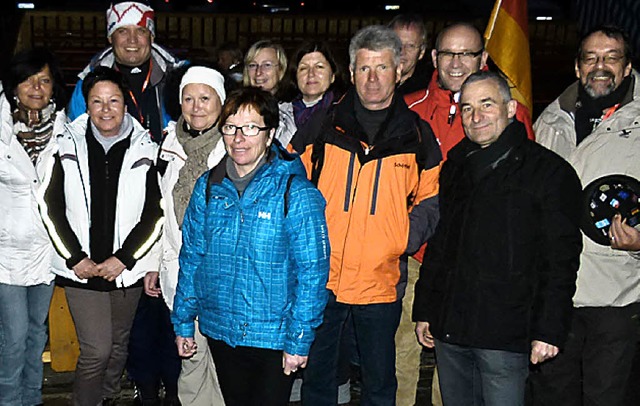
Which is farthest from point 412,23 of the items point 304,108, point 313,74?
point 304,108

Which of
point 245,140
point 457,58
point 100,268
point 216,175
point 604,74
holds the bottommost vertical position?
point 100,268

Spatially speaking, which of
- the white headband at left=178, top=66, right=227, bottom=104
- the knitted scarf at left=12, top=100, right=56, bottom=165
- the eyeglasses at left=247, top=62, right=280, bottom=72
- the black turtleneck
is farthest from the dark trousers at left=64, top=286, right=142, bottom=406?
the eyeglasses at left=247, top=62, right=280, bottom=72

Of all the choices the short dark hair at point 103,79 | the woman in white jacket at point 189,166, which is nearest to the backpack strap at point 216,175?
the woman in white jacket at point 189,166

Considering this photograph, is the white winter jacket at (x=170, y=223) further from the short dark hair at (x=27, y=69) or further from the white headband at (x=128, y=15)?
the white headband at (x=128, y=15)

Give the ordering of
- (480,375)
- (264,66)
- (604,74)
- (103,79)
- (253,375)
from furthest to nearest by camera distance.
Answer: (264,66)
(103,79)
(604,74)
(480,375)
(253,375)

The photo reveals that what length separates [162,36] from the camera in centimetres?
1653

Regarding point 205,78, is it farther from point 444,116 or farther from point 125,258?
point 444,116

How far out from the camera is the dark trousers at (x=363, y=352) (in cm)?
402

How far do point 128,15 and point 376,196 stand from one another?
2260mm

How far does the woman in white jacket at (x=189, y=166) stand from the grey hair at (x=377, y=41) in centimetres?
82

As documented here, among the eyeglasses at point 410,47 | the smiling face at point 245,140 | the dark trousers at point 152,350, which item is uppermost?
the eyeglasses at point 410,47

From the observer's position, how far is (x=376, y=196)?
152 inches

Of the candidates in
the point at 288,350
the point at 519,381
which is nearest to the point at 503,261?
the point at 519,381

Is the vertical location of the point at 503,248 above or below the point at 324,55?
below
